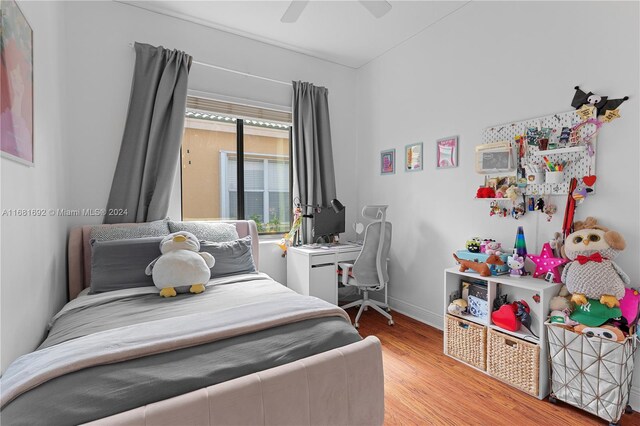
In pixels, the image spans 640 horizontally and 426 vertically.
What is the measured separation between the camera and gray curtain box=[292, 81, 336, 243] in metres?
3.47

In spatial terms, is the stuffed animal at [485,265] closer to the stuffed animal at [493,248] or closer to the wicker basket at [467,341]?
the stuffed animal at [493,248]

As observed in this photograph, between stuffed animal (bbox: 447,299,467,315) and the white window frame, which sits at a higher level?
the white window frame

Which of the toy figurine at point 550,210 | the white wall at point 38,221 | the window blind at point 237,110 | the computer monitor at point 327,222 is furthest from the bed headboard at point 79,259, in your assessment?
the toy figurine at point 550,210

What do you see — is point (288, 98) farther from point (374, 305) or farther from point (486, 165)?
point (374, 305)

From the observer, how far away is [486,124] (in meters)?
2.55

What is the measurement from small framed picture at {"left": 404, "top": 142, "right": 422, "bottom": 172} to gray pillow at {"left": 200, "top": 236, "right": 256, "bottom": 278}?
184cm

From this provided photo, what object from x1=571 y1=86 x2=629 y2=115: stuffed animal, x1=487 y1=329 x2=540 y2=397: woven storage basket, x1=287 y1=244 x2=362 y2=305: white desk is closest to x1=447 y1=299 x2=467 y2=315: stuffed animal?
x1=487 y1=329 x2=540 y2=397: woven storage basket

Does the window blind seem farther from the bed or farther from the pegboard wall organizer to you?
the pegboard wall organizer

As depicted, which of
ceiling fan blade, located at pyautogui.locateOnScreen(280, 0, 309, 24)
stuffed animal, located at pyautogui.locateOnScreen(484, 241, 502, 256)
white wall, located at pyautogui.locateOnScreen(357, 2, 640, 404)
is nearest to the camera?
white wall, located at pyautogui.locateOnScreen(357, 2, 640, 404)

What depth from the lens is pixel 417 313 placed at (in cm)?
319

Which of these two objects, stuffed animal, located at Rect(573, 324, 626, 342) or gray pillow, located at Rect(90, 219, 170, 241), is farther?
gray pillow, located at Rect(90, 219, 170, 241)

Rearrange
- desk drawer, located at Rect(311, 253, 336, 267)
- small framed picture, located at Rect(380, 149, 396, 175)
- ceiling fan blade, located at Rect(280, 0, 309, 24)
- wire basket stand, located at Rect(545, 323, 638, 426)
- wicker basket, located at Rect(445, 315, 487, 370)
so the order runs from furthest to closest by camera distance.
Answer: small framed picture, located at Rect(380, 149, 396, 175)
desk drawer, located at Rect(311, 253, 336, 267)
wicker basket, located at Rect(445, 315, 487, 370)
ceiling fan blade, located at Rect(280, 0, 309, 24)
wire basket stand, located at Rect(545, 323, 638, 426)

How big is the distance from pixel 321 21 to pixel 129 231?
2.47 metres

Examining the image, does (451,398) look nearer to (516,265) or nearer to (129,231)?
(516,265)
